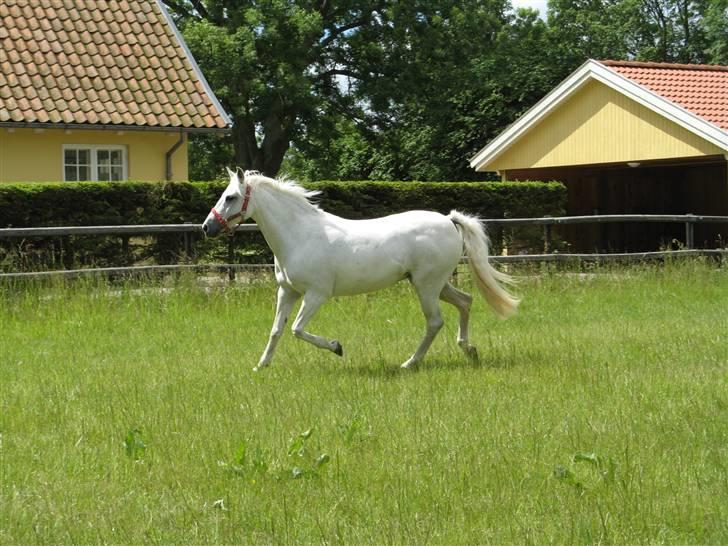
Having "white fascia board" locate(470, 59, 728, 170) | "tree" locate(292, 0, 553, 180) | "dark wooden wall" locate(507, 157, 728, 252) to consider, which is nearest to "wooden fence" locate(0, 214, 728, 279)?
"white fascia board" locate(470, 59, 728, 170)

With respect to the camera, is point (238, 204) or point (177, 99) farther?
Result: point (177, 99)

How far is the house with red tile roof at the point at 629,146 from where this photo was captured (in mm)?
24688

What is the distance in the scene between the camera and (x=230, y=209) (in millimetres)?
9984

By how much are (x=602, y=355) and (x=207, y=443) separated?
4.48m

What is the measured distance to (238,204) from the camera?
10008mm

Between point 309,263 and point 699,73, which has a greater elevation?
point 699,73

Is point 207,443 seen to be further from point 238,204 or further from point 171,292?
point 171,292

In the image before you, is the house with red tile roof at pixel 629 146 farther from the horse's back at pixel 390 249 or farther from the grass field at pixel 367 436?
the horse's back at pixel 390 249

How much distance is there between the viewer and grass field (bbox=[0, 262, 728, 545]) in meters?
5.14

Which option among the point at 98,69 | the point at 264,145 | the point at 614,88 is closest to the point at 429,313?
the point at 98,69

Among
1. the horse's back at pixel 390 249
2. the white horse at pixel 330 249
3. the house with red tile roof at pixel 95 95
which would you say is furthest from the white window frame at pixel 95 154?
the horse's back at pixel 390 249

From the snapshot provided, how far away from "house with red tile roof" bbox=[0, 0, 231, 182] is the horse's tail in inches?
493

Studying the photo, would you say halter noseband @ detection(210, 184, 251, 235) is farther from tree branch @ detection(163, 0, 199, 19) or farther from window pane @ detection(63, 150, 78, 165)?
tree branch @ detection(163, 0, 199, 19)

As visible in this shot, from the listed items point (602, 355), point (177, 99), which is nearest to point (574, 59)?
point (177, 99)
